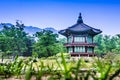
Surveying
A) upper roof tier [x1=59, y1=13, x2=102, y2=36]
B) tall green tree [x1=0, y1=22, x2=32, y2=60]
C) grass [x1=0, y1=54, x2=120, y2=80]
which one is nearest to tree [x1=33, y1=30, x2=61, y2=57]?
upper roof tier [x1=59, y1=13, x2=102, y2=36]

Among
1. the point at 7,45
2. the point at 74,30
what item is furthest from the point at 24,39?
the point at 74,30

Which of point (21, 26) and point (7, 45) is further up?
point (21, 26)

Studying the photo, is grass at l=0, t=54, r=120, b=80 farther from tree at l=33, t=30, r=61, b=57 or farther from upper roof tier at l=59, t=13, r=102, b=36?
tree at l=33, t=30, r=61, b=57

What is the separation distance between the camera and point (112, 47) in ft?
243

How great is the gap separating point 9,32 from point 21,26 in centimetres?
604

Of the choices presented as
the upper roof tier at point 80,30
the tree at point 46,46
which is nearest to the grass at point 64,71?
the upper roof tier at point 80,30

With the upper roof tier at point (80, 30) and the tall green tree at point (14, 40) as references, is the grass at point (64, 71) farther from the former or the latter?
the tall green tree at point (14, 40)

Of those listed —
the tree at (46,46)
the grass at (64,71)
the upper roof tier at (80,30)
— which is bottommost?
the grass at (64,71)

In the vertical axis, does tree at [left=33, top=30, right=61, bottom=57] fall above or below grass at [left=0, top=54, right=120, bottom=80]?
above

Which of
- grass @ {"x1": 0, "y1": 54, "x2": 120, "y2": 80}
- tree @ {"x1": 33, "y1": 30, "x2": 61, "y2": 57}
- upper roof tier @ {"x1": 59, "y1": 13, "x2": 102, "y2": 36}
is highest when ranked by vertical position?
upper roof tier @ {"x1": 59, "y1": 13, "x2": 102, "y2": 36}

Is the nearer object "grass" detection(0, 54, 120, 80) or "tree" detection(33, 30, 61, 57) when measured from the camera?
"grass" detection(0, 54, 120, 80)

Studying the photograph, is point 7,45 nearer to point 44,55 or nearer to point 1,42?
point 1,42

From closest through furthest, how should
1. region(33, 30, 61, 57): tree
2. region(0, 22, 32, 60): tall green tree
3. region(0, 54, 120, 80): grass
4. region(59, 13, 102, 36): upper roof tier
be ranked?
region(0, 54, 120, 80): grass < region(59, 13, 102, 36): upper roof tier < region(33, 30, 61, 57): tree < region(0, 22, 32, 60): tall green tree

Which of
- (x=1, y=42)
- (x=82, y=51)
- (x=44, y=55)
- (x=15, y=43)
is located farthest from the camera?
(x=15, y=43)
